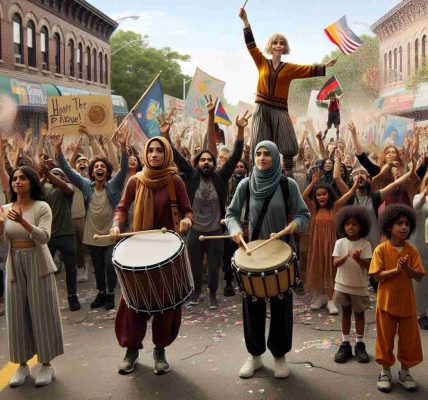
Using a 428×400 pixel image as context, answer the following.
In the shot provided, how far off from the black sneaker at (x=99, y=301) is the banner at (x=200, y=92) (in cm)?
515

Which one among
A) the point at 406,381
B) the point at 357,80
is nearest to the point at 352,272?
the point at 406,381

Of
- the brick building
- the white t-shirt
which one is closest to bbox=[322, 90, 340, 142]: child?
the white t-shirt

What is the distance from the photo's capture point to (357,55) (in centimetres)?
1598

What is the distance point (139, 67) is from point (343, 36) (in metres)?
40.2

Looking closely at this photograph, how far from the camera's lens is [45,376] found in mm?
4363

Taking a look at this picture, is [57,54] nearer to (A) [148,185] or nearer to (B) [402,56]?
(B) [402,56]

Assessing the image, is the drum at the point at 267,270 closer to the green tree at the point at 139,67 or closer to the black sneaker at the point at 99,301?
the black sneaker at the point at 99,301

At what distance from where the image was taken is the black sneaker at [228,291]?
7.14 meters

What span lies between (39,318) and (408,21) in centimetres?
1896

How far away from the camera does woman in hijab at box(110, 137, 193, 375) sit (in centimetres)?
455

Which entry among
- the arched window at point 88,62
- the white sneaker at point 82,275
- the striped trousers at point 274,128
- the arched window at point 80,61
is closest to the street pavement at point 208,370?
the striped trousers at point 274,128

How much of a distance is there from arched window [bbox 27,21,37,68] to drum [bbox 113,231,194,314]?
2287 cm

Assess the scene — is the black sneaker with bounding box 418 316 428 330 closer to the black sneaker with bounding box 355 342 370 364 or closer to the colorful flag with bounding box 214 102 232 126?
the black sneaker with bounding box 355 342 370 364

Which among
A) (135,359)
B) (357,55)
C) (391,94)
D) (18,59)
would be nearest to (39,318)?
(135,359)
